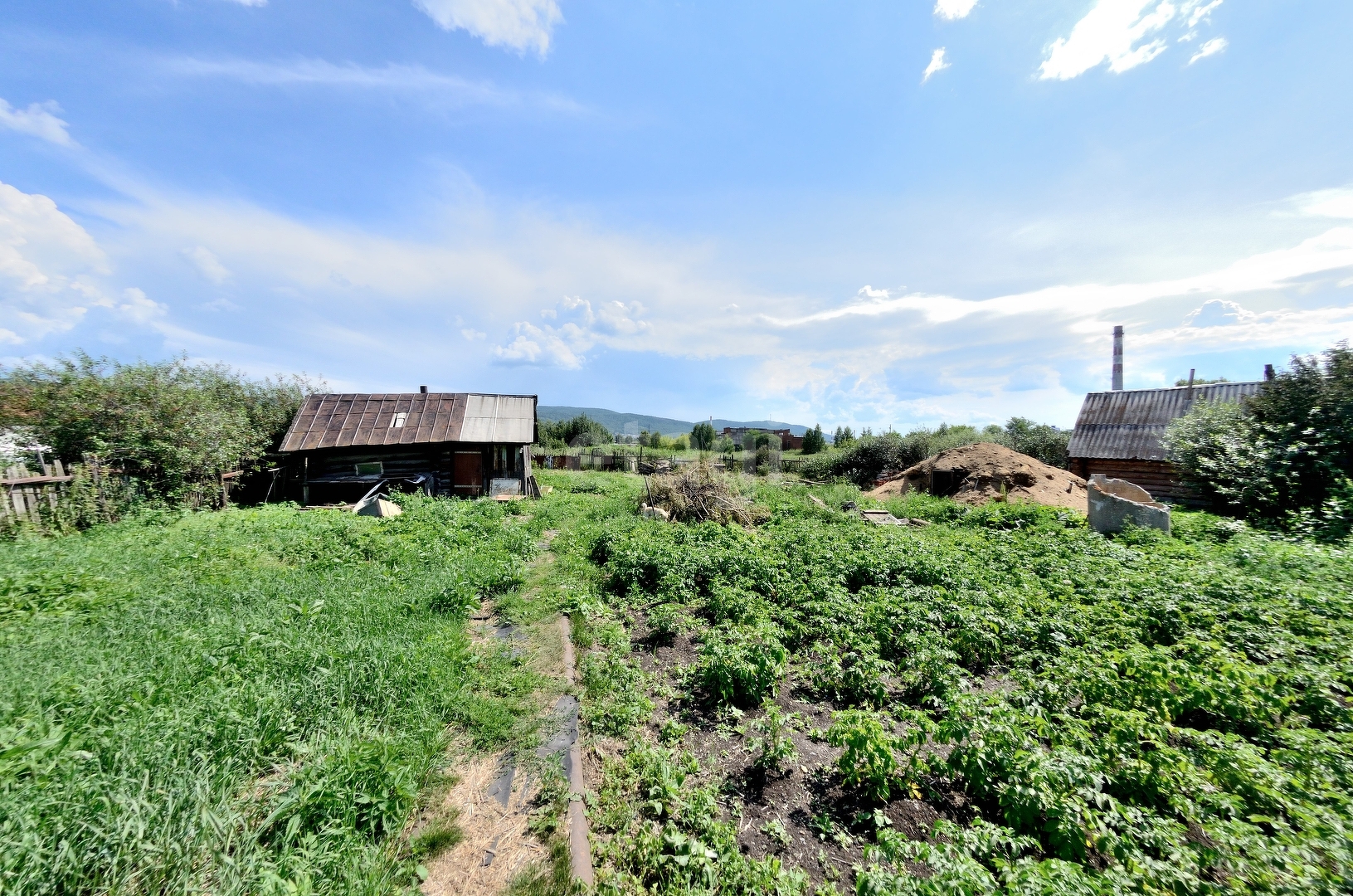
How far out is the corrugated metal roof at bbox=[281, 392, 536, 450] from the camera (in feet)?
51.8

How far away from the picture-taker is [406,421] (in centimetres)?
1669

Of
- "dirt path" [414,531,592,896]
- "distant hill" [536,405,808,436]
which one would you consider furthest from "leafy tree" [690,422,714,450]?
"dirt path" [414,531,592,896]

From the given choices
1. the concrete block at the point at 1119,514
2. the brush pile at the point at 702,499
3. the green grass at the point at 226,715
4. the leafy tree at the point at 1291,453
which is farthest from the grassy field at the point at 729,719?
the brush pile at the point at 702,499

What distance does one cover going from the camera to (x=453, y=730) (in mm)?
3615

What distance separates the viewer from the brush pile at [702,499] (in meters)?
11.2

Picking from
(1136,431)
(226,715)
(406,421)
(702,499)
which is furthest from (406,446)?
(1136,431)

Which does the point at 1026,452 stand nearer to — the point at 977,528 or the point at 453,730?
the point at 977,528

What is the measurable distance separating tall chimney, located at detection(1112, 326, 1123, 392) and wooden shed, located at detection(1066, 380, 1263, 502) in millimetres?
9538

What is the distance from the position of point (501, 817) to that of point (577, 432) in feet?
131

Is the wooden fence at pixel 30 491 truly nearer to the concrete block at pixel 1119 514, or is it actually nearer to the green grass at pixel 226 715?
the green grass at pixel 226 715

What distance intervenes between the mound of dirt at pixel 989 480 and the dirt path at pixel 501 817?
14049 millimetres

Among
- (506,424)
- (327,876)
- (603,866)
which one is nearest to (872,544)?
(603,866)

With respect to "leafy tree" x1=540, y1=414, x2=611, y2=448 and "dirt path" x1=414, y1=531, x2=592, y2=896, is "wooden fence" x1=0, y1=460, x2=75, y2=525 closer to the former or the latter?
"dirt path" x1=414, y1=531, x2=592, y2=896

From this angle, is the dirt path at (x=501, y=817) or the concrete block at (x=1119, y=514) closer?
the dirt path at (x=501, y=817)
